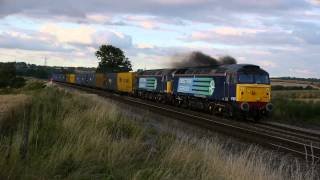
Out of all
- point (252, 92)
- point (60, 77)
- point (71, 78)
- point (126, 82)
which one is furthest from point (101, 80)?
point (60, 77)

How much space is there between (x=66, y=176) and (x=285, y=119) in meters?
26.6

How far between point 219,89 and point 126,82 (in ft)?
105

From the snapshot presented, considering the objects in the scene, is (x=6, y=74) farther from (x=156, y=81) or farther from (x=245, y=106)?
(x=245, y=106)

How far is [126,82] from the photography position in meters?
62.8

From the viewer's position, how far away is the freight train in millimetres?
29547

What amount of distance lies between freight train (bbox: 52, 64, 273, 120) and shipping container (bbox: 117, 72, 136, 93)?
9.88 metres

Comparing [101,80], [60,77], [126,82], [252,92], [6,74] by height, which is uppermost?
[6,74]

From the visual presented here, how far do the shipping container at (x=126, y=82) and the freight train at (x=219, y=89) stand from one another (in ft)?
32.4

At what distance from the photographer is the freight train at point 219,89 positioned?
2955cm

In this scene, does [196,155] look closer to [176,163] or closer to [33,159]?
[176,163]

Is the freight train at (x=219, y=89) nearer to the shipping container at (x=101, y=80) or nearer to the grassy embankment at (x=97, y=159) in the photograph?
the grassy embankment at (x=97, y=159)

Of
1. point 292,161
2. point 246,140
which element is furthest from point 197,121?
point 292,161

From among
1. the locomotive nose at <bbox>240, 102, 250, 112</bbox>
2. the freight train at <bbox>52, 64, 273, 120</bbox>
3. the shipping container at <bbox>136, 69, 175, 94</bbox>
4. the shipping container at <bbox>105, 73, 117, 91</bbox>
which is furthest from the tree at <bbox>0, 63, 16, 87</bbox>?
the locomotive nose at <bbox>240, 102, 250, 112</bbox>

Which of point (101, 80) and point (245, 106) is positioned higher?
point (101, 80)
